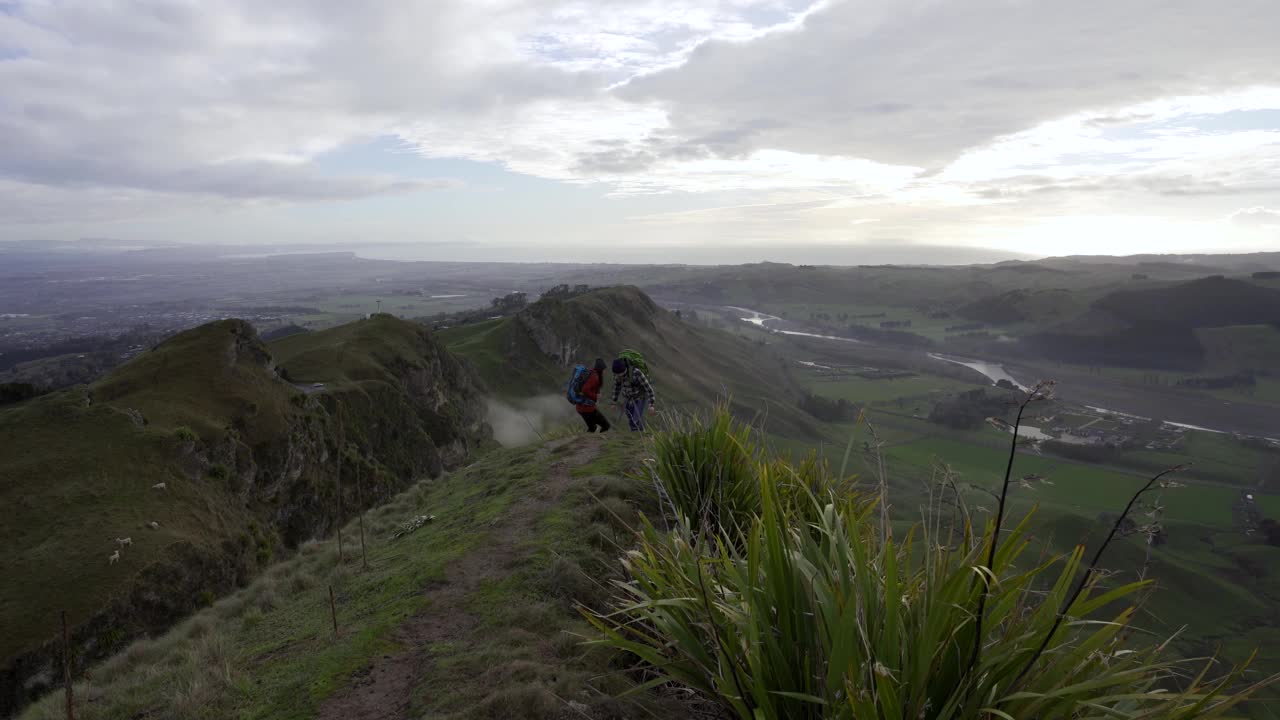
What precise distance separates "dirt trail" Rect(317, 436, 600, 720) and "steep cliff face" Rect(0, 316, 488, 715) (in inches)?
62.6

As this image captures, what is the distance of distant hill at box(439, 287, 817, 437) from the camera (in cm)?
7675

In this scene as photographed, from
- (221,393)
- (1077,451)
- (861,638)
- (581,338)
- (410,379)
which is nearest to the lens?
(861,638)

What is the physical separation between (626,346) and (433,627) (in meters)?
107

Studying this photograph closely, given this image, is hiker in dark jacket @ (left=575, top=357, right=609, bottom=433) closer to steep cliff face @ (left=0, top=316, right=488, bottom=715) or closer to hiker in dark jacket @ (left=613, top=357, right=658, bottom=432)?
hiker in dark jacket @ (left=613, top=357, right=658, bottom=432)

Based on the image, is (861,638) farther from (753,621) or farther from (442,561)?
(442,561)

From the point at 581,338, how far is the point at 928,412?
7338cm

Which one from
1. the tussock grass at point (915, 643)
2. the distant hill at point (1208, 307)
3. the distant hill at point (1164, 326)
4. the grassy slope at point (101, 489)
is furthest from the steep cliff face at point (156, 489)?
the distant hill at point (1208, 307)

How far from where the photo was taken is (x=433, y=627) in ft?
20.7

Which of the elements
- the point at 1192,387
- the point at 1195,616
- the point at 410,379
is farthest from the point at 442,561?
the point at 1192,387

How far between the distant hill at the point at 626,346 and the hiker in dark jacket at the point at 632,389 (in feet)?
90.7

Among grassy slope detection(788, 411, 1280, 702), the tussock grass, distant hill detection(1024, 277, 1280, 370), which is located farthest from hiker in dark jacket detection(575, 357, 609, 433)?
distant hill detection(1024, 277, 1280, 370)

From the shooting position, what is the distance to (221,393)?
19.6 meters

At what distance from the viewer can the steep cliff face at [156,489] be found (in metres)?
11.1

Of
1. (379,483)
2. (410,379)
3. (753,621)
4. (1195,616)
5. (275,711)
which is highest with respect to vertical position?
(753,621)
